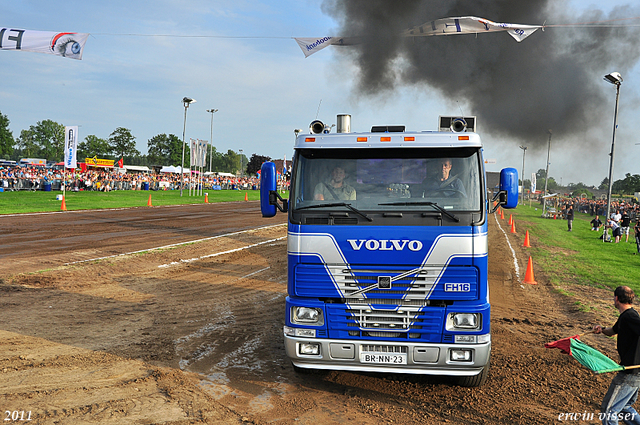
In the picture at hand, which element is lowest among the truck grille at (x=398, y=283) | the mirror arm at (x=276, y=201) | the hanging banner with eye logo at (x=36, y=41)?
the truck grille at (x=398, y=283)

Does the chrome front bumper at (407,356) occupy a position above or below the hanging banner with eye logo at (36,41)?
below

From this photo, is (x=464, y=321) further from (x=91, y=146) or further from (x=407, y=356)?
(x=91, y=146)

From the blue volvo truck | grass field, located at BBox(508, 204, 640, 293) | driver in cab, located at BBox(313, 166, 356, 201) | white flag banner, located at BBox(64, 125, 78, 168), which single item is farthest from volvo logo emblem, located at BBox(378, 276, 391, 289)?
white flag banner, located at BBox(64, 125, 78, 168)

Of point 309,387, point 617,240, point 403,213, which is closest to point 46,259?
point 309,387

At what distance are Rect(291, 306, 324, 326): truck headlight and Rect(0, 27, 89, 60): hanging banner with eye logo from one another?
12773mm

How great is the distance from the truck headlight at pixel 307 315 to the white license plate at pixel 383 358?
571mm

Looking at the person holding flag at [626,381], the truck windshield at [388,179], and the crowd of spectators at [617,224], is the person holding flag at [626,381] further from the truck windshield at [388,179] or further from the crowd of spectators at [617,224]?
the crowd of spectators at [617,224]

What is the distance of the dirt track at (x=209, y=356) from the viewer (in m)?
4.90

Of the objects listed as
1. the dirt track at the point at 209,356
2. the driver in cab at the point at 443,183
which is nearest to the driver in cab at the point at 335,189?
the driver in cab at the point at 443,183

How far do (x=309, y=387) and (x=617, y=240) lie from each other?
2330 centimetres

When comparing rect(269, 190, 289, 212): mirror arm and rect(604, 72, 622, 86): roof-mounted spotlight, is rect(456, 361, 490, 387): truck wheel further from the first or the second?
rect(604, 72, 622, 86): roof-mounted spotlight

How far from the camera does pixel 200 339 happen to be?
714 centimetres

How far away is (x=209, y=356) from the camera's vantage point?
253 inches

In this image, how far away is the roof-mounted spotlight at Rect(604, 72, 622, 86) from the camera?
69.2 feet
